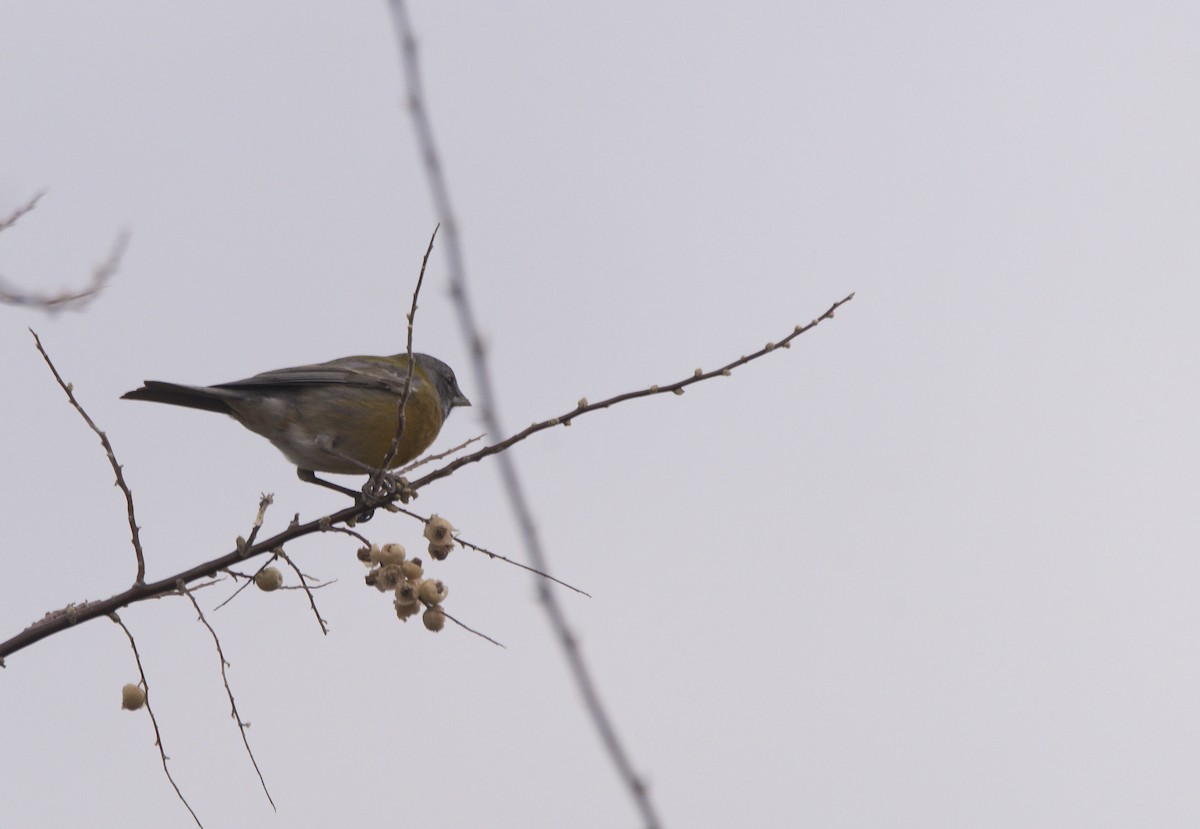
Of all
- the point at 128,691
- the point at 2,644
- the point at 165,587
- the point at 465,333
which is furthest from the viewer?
the point at 128,691

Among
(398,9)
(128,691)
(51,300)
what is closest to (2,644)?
(128,691)

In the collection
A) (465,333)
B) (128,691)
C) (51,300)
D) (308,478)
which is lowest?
(465,333)

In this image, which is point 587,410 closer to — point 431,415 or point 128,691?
point 128,691

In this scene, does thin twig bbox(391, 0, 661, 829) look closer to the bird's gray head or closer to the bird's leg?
the bird's leg

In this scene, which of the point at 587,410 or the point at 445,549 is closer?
the point at 587,410

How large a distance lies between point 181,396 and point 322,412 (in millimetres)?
753

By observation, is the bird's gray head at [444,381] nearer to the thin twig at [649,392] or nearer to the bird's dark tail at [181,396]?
the bird's dark tail at [181,396]

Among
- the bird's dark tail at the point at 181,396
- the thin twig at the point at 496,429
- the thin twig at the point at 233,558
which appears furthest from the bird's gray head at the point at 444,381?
the thin twig at the point at 496,429

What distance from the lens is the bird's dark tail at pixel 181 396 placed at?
6008 millimetres

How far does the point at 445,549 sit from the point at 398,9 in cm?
217

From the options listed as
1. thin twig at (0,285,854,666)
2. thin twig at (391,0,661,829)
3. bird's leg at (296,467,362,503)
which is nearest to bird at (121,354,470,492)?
bird's leg at (296,467,362,503)

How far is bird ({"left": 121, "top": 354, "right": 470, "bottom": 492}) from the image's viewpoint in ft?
21.4

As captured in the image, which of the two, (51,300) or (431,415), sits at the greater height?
(431,415)

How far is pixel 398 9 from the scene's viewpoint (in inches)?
90.7
